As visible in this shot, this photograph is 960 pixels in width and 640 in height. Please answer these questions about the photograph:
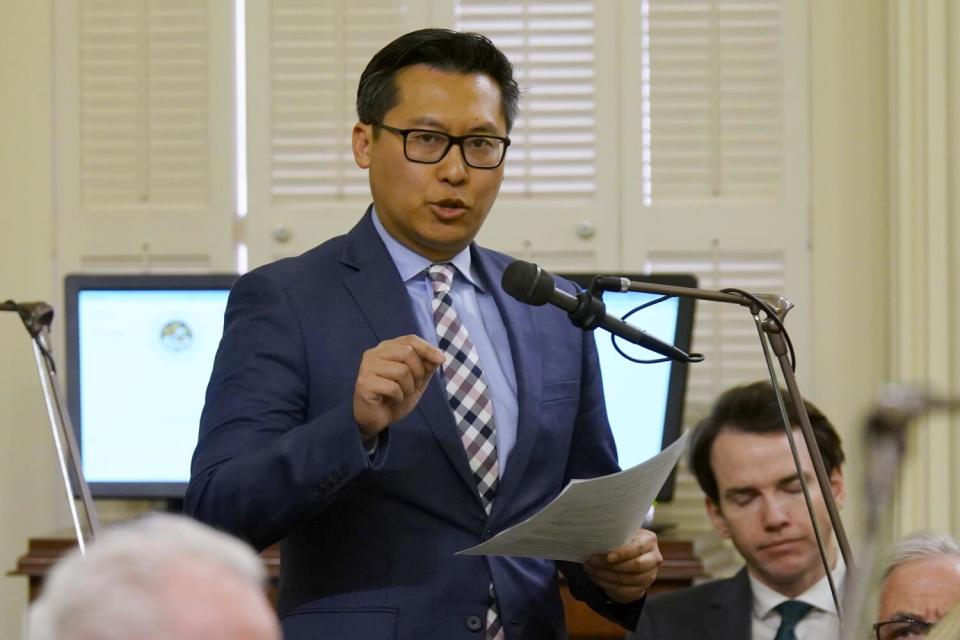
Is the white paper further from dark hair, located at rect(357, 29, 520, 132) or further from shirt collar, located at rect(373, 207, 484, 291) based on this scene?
→ dark hair, located at rect(357, 29, 520, 132)

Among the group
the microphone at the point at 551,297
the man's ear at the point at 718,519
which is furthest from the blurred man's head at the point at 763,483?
the microphone at the point at 551,297

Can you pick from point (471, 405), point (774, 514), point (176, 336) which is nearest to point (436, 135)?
point (471, 405)

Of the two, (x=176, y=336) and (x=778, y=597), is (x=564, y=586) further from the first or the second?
(x=176, y=336)

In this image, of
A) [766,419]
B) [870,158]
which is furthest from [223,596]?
[870,158]

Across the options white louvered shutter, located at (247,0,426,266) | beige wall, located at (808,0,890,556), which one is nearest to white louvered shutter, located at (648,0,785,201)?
beige wall, located at (808,0,890,556)

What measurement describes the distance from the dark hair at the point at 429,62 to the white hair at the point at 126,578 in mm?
1258

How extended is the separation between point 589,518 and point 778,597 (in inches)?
42.5

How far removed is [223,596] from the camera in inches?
36.9

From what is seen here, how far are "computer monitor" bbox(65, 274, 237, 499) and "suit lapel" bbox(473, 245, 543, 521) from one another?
63.6 inches

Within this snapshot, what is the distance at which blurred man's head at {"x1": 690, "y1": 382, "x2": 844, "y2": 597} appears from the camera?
283cm

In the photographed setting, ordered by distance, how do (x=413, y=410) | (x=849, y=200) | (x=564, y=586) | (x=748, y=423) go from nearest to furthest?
1. (x=413, y=410)
2. (x=748, y=423)
3. (x=564, y=586)
4. (x=849, y=200)

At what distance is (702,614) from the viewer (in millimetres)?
2838

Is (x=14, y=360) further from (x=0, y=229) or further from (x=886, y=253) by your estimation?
(x=886, y=253)

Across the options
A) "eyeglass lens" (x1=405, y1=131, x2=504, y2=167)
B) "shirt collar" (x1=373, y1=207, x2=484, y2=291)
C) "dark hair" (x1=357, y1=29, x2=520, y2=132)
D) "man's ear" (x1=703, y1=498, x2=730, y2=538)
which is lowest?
"man's ear" (x1=703, y1=498, x2=730, y2=538)
